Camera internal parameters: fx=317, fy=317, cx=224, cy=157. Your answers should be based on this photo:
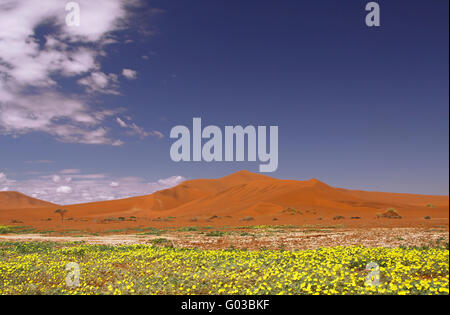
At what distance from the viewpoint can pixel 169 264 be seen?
10570mm

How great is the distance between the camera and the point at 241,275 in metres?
8.57

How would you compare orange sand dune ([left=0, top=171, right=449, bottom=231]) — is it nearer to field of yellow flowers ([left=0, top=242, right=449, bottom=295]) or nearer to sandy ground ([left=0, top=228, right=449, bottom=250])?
sandy ground ([left=0, top=228, right=449, bottom=250])

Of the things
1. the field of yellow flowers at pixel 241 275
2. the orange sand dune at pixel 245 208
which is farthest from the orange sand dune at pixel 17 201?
the field of yellow flowers at pixel 241 275

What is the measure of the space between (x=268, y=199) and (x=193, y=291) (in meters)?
61.8

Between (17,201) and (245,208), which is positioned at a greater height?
(245,208)

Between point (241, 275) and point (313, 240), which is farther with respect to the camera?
point (313, 240)

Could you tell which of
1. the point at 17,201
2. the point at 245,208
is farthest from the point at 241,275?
the point at 17,201

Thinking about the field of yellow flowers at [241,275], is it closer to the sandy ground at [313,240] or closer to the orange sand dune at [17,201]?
the sandy ground at [313,240]

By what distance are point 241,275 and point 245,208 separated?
56006 mm

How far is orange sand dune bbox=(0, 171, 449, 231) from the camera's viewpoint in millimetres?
47156

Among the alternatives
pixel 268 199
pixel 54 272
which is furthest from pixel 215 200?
pixel 54 272

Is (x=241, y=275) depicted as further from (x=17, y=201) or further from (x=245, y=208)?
(x=17, y=201)

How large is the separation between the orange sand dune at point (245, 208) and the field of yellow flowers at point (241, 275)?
30363mm
